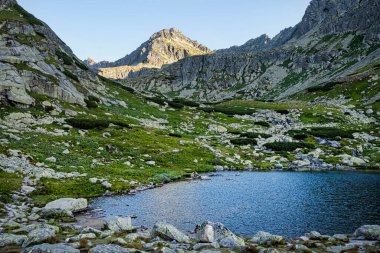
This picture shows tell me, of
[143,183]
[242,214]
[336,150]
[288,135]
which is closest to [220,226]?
[242,214]

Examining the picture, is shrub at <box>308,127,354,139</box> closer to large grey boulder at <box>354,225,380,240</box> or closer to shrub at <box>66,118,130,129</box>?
shrub at <box>66,118,130,129</box>

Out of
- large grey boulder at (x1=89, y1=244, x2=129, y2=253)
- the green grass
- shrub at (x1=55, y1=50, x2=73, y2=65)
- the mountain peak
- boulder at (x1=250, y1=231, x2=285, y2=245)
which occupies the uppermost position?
the mountain peak

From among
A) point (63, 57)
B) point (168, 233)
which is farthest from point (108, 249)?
point (63, 57)

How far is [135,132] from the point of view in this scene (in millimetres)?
65562

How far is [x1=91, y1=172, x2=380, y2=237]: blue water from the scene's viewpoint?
25.8 meters

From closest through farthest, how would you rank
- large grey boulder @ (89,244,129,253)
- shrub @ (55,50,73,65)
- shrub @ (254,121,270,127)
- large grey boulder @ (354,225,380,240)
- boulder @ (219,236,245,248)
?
1. large grey boulder @ (89,244,129,253)
2. boulder @ (219,236,245,248)
3. large grey boulder @ (354,225,380,240)
4. shrub @ (254,121,270,127)
5. shrub @ (55,50,73,65)

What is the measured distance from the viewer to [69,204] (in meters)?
28.3

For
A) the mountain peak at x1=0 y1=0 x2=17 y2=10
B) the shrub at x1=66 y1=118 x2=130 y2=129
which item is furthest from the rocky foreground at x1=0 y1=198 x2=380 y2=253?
the mountain peak at x1=0 y1=0 x2=17 y2=10

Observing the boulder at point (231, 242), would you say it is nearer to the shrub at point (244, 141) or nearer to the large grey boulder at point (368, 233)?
the large grey boulder at point (368, 233)

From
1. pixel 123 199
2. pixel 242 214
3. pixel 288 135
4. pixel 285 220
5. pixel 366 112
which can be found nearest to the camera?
pixel 285 220

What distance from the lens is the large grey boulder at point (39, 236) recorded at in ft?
58.4

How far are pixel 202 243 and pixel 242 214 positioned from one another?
9.74 m

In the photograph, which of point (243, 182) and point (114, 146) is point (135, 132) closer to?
point (114, 146)

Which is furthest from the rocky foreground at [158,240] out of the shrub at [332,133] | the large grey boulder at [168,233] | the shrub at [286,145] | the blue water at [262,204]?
the shrub at [332,133]
